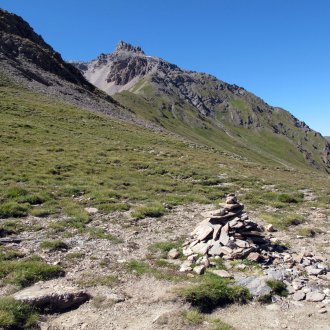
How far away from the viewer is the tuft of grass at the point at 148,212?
750 inches

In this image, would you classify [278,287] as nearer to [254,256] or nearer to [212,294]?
[254,256]

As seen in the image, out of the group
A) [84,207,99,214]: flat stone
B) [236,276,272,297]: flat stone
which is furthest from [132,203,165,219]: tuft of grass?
[236,276,272,297]: flat stone

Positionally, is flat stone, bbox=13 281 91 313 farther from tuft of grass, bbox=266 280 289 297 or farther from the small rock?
the small rock

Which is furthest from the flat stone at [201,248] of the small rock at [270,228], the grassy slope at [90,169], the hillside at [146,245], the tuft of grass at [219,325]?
the grassy slope at [90,169]

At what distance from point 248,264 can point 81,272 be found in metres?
6.20

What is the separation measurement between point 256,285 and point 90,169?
20754 millimetres

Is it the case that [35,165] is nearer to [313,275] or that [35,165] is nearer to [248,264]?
[248,264]

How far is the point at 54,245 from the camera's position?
14.2 m

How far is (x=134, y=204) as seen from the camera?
2177 cm

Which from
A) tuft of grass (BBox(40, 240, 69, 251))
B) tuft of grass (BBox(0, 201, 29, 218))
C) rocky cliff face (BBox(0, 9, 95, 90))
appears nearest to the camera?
tuft of grass (BBox(40, 240, 69, 251))

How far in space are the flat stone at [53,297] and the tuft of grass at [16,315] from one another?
0.23 m

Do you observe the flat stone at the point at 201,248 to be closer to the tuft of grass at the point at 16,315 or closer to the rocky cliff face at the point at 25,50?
the tuft of grass at the point at 16,315

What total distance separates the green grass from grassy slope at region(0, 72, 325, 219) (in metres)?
5.85

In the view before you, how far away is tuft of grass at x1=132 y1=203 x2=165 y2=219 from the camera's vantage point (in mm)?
19062
